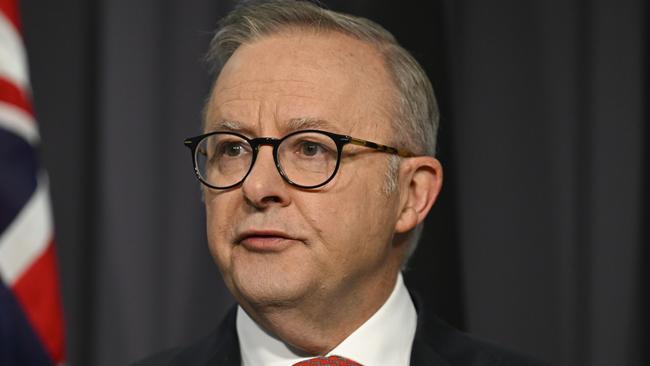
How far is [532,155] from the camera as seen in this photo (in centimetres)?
258

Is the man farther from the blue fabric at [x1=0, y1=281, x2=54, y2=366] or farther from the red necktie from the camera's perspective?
the blue fabric at [x1=0, y1=281, x2=54, y2=366]

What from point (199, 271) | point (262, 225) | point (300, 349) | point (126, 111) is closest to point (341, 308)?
point (300, 349)

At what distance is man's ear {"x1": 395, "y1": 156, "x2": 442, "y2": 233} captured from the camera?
1892 mm

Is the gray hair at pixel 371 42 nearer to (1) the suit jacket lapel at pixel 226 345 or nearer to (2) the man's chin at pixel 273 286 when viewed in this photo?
(2) the man's chin at pixel 273 286

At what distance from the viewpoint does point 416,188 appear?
194 cm

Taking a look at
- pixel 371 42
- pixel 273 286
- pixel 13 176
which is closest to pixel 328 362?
pixel 273 286

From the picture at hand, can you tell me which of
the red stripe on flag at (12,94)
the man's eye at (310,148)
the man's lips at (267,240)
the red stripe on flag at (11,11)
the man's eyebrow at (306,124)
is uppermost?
the red stripe on flag at (11,11)

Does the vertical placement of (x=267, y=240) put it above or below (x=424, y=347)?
above

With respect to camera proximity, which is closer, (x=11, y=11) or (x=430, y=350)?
(x=11, y=11)

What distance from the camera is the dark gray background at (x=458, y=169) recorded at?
2.46 m

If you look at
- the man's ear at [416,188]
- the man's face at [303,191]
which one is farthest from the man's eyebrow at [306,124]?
the man's ear at [416,188]

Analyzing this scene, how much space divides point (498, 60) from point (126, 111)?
104cm

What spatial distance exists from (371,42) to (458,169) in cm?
71

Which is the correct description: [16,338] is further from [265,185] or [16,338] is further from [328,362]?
[328,362]
